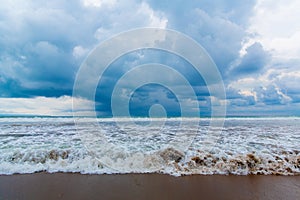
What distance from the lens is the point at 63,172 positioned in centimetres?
568

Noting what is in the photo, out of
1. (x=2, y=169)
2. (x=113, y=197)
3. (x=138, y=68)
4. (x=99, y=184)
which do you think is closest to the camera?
(x=113, y=197)

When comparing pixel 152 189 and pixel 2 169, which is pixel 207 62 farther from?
pixel 2 169

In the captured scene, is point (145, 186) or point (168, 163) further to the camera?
point (168, 163)

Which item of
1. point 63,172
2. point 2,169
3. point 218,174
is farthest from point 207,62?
point 2,169

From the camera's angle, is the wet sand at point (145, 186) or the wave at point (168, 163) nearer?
the wet sand at point (145, 186)

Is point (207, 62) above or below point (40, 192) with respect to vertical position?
above

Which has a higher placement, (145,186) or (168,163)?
(168,163)

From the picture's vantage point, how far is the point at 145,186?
186 inches

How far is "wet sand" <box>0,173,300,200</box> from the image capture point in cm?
424

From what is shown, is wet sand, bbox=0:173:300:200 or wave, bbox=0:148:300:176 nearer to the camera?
wet sand, bbox=0:173:300:200

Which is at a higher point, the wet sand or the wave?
the wave

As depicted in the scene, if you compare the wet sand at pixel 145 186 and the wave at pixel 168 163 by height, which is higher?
the wave at pixel 168 163

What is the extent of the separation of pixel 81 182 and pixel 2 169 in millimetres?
2969

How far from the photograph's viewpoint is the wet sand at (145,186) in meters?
4.24
